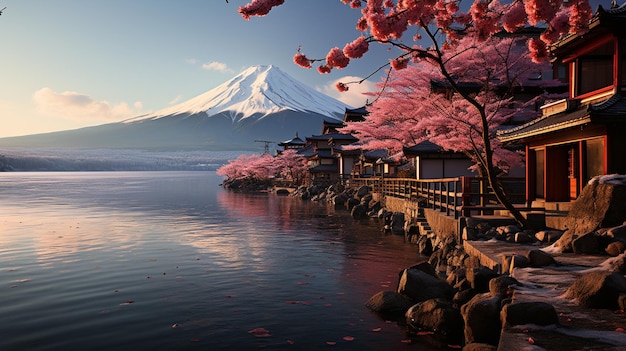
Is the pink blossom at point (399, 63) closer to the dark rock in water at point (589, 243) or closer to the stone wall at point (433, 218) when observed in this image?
the dark rock in water at point (589, 243)

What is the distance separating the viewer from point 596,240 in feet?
34.1

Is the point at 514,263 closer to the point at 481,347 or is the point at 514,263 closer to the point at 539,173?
the point at 481,347

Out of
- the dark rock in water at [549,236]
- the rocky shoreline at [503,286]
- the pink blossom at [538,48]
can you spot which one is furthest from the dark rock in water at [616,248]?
the pink blossom at [538,48]

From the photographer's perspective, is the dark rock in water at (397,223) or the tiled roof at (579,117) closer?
the tiled roof at (579,117)

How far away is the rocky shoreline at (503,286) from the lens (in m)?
6.71

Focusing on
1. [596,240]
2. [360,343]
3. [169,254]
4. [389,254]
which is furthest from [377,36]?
[169,254]

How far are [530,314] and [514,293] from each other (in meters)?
1.15

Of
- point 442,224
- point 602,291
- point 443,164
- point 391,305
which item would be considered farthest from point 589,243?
point 443,164

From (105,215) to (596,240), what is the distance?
1131 inches

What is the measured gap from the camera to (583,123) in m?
13.2

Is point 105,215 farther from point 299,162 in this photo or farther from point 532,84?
point 299,162

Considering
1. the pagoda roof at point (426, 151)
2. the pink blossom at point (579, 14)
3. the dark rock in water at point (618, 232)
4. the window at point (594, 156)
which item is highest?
the pink blossom at point (579, 14)

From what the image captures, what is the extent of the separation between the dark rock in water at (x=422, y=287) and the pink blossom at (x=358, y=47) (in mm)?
4796

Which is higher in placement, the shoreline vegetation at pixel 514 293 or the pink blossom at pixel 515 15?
the pink blossom at pixel 515 15
